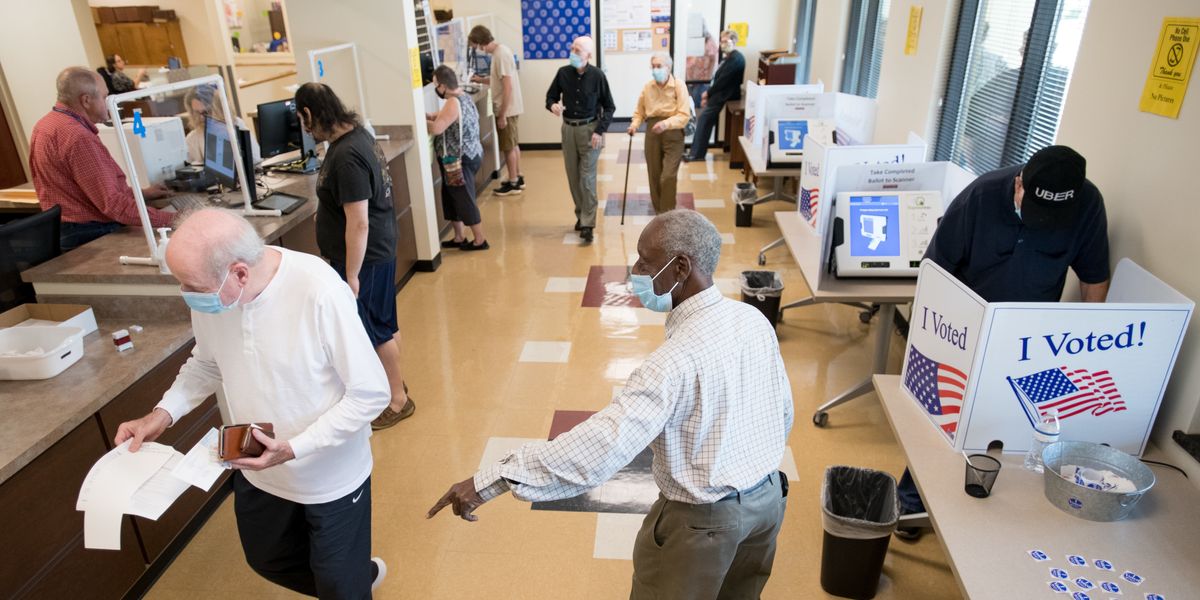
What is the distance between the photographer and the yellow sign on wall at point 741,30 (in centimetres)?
970

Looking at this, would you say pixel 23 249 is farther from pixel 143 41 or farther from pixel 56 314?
pixel 143 41

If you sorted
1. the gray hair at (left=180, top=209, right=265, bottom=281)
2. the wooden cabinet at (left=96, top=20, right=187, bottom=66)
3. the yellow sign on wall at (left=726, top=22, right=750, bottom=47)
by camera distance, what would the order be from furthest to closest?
the wooden cabinet at (left=96, top=20, right=187, bottom=66)
the yellow sign on wall at (left=726, top=22, right=750, bottom=47)
the gray hair at (left=180, top=209, right=265, bottom=281)

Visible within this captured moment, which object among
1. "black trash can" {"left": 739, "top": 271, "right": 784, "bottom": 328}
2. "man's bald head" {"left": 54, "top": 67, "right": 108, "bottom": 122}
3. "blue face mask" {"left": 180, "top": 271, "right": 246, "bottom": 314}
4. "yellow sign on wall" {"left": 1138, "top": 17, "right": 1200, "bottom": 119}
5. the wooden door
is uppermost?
"yellow sign on wall" {"left": 1138, "top": 17, "right": 1200, "bottom": 119}

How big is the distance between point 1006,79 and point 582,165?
11.3 ft

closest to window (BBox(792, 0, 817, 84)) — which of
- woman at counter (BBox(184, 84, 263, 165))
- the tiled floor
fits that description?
the tiled floor

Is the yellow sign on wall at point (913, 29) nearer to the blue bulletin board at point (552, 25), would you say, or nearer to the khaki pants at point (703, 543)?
the khaki pants at point (703, 543)

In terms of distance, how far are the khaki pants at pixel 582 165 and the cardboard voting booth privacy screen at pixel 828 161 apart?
227cm

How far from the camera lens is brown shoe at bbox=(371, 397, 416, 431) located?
12.2 feet

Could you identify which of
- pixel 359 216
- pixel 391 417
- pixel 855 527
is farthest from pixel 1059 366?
pixel 391 417

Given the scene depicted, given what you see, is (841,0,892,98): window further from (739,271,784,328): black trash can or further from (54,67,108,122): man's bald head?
(54,67,108,122): man's bald head

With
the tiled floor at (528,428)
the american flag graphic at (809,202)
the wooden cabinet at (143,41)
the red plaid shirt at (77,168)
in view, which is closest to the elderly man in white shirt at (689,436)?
the tiled floor at (528,428)

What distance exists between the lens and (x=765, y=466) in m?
1.79

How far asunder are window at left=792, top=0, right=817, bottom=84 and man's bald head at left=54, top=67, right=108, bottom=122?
734 cm

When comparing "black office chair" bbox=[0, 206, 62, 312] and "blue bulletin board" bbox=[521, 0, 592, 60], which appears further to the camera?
"blue bulletin board" bbox=[521, 0, 592, 60]
